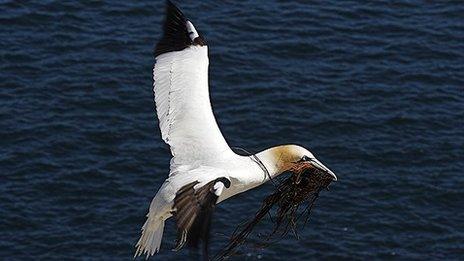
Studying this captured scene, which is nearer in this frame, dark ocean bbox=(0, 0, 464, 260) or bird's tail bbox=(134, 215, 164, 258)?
bird's tail bbox=(134, 215, 164, 258)

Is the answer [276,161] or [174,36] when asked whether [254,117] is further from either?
[276,161]

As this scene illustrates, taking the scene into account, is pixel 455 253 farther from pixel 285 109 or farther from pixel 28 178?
pixel 28 178

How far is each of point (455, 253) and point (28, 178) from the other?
10666 mm

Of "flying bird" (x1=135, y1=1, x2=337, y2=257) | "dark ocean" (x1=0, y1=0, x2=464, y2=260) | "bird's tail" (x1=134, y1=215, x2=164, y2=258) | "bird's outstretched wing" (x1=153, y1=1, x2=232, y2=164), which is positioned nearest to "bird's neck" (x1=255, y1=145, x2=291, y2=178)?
"flying bird" (x1=135, y1=1, x2=337, y2=257)

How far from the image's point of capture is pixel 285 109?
31078mm

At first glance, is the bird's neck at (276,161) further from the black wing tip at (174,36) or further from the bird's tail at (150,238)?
the black wing tip at (174,36)

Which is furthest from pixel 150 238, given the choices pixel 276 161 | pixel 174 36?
pixel 174 36

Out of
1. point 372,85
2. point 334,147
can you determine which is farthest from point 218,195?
point 372,85

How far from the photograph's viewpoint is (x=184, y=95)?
12.8 meters

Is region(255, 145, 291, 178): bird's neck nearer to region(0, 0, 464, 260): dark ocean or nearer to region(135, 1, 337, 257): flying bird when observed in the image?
region(135, 1, 337, 257): flying bird

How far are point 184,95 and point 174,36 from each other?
126 cm

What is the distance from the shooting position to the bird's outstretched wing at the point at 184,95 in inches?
472

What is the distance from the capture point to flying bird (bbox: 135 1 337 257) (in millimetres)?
10500

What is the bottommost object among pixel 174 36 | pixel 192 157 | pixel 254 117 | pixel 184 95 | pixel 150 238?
pixel 254 117
